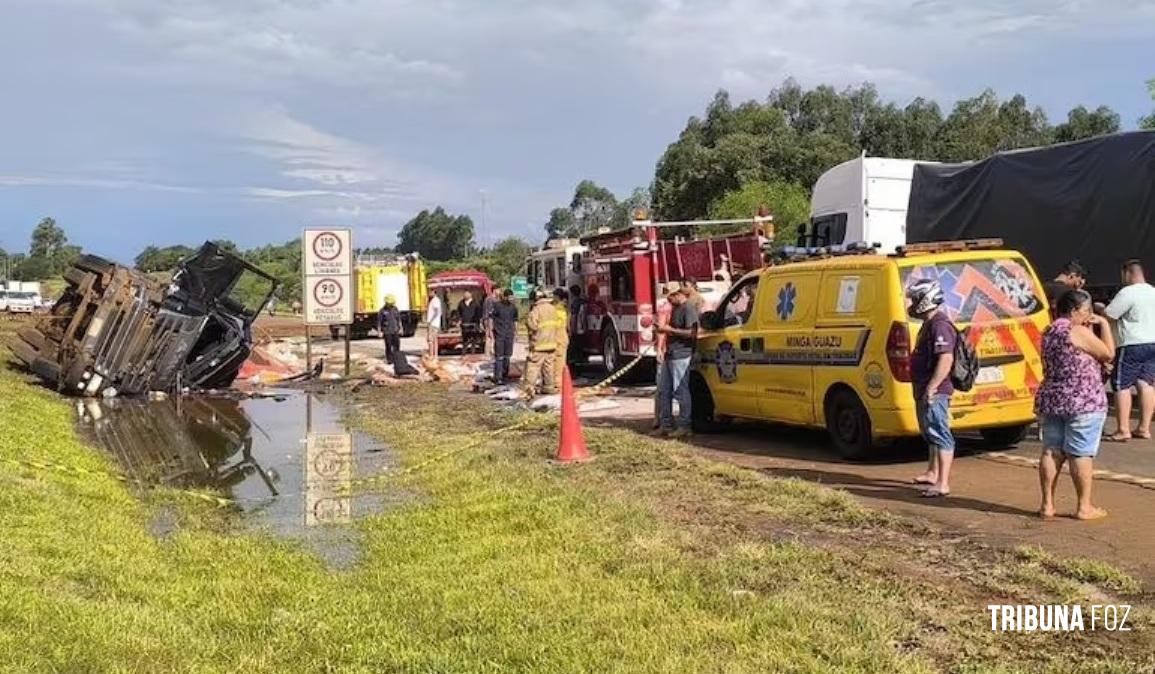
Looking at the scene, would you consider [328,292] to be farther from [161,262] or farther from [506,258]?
[506,258]

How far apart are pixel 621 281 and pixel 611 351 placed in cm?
125

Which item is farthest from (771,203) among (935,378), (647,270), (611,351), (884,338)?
(935,378)

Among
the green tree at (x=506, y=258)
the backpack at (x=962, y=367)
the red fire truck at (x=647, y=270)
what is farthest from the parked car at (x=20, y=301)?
the backpack at (x=962, y=367)

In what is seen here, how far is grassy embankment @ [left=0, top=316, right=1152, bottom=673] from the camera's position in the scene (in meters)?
4.68

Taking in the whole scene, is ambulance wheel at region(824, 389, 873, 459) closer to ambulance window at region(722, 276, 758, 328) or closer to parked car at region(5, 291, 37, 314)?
ambulance window at region(722, 276, 758, 328)

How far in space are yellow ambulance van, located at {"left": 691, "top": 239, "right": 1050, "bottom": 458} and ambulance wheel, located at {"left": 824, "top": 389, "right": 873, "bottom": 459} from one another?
0.03ft

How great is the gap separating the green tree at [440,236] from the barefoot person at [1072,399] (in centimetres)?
12934

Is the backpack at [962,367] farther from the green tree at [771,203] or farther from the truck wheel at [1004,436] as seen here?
the green tree at [771,203]

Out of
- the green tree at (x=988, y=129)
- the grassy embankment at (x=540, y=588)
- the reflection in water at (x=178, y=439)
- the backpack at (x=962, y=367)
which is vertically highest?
the green tree at (x=988, y=129)

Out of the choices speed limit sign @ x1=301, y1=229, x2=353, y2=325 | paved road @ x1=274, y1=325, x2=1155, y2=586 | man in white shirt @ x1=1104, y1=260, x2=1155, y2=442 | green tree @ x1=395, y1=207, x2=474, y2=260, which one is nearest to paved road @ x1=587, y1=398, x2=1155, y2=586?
paved road @ x1=274, y1=325, x2=1155, y2=586

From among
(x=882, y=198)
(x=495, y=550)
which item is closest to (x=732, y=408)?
(x=495, y=550)

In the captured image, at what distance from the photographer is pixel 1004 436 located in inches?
405

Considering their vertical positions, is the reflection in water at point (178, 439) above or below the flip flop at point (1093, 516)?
below

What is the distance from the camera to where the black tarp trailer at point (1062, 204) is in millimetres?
11617
